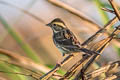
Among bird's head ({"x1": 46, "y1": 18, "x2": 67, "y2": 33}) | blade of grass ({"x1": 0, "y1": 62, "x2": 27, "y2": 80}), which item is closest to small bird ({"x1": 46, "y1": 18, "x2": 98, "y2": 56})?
bird's head ({"x1": 46, "y1": 18, "x2": 67, "y2": 33})

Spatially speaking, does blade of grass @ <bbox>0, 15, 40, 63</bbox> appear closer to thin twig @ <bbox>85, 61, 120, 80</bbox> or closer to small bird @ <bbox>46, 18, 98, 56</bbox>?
small bird @ <bbox>46, 18, 98, 56</bbox>

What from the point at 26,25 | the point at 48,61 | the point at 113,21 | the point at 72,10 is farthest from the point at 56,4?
the point at 26,25

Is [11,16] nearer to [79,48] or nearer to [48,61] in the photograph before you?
[48,61]

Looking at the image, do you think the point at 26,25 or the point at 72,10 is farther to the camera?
the point at 26,25

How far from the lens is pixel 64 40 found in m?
2.68

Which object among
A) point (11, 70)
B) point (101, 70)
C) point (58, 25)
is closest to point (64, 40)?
point (58, 25)

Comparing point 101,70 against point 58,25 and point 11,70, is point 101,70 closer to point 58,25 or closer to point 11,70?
point 11,70

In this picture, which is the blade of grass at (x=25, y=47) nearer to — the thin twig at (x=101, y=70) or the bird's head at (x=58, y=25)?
the bird's head at (x=58, y=25)

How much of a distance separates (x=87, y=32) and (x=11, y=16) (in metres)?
1.87

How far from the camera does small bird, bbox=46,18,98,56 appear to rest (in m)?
2.44

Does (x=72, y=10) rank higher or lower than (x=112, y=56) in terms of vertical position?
lower

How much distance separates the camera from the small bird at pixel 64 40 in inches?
96.1

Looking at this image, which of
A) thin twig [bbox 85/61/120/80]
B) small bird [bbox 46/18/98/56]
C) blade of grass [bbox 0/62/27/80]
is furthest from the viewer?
small bird [bbox 46/18/98/56]

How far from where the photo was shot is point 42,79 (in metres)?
1.72
